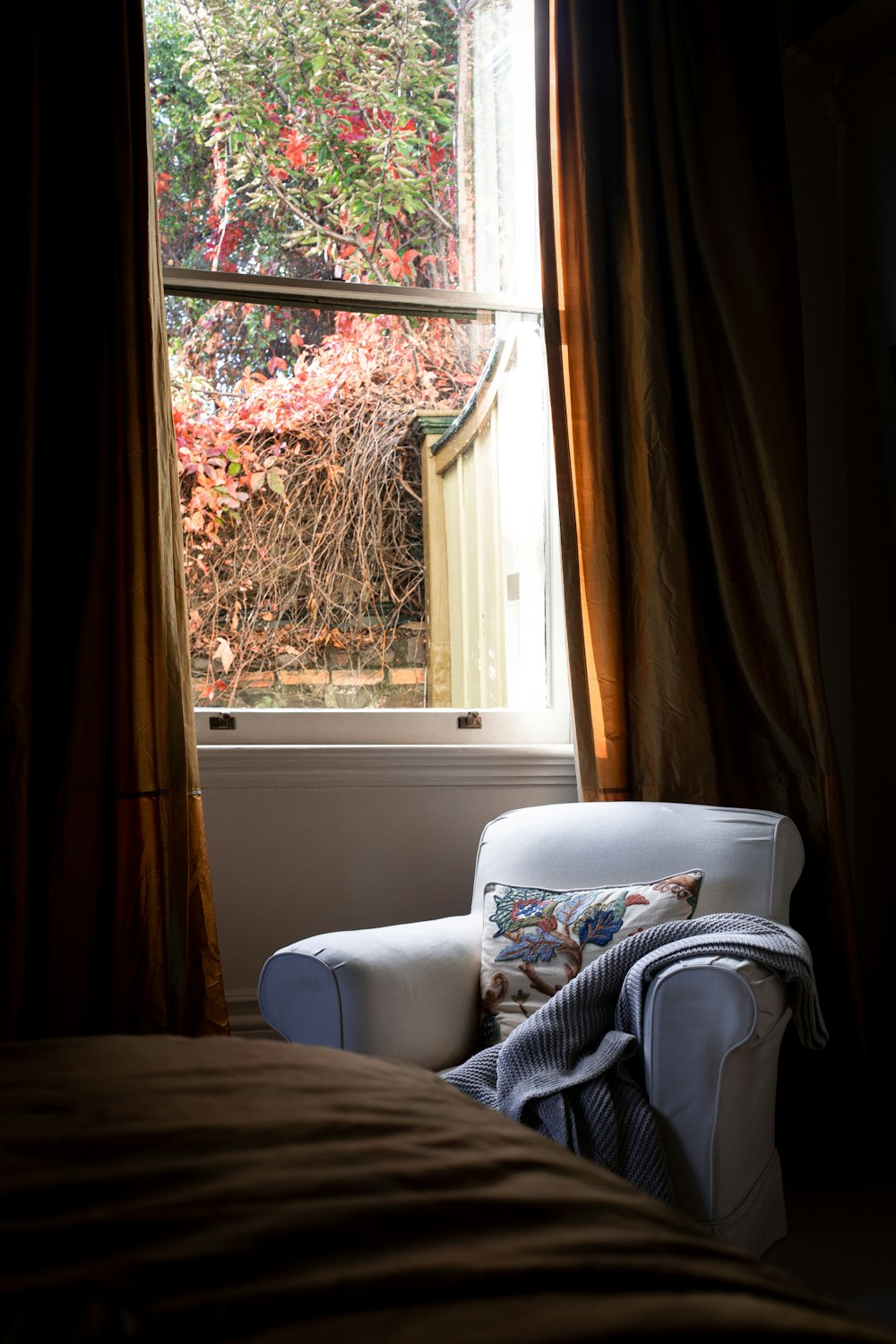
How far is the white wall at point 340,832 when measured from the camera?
2.48 meters

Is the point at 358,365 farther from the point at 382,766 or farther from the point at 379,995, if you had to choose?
the point at 379,995

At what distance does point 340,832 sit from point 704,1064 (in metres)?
1.13

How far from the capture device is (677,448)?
8.61ft

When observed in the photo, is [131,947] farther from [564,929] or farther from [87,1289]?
[87,1289]

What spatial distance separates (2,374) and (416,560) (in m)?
1.02

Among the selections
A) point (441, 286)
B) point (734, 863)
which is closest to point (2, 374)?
point (441, 286)

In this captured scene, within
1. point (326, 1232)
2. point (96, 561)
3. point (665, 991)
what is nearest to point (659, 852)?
point (665, 991)

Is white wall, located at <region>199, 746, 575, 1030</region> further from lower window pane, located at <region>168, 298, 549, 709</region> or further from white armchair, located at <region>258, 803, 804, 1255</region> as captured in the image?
white armchair, located at <region>258, 803, 804, 1255</region>

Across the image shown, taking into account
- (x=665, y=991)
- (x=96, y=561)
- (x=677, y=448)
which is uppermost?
(x=677, y=448)

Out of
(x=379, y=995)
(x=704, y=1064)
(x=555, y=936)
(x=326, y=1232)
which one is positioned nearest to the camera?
(x=326, y=1232)

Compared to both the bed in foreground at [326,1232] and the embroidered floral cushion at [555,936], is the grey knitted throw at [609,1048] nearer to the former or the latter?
the embroidered floral cushion at [555,936]

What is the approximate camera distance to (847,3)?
9.30ft

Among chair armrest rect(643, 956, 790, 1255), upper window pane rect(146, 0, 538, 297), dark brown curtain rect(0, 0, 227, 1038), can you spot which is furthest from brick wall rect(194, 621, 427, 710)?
chair armrest rect(643, 956, 790, 1255)

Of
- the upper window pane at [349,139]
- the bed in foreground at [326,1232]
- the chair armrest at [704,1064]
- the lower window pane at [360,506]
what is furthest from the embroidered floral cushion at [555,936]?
the upper window pane at [349,139]
